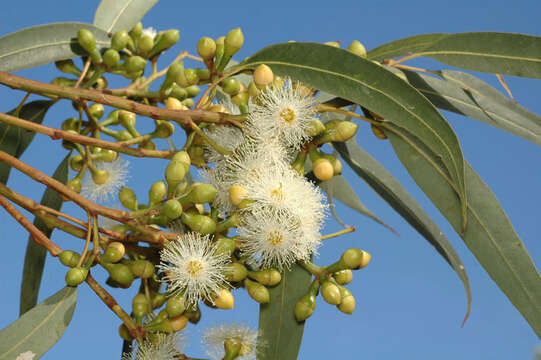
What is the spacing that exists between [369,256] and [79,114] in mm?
888

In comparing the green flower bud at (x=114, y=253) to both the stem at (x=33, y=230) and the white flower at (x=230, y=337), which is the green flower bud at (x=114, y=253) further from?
the white flower at (x=230, y=337)

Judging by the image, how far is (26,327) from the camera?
1422 millimetres

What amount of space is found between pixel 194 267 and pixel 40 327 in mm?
419

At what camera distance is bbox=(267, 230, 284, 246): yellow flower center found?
128cm

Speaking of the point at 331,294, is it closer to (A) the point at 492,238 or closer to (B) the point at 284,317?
(B) the point at 284,317

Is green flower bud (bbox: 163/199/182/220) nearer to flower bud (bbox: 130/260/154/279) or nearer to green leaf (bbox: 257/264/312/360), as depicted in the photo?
flower bud (bbox: 130/260/154/279)

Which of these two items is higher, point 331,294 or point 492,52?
point 492,52

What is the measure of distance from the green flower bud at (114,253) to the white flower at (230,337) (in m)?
0.31

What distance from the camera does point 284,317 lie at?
4.70 ft

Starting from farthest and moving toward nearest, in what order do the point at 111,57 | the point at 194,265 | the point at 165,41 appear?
the point at 165,41 → the point at 111,57 → the point at 194,265

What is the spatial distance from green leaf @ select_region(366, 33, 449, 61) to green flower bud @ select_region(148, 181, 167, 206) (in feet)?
1.88

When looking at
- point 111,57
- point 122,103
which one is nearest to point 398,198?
point 122,103

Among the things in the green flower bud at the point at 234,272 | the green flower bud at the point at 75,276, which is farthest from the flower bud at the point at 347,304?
the green flower bud at the point at 75,276

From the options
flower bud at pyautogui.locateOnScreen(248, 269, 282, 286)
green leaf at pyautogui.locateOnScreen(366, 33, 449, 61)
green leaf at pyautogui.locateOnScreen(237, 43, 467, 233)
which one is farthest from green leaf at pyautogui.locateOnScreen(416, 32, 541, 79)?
flower bud at pyautogui.locateOnScreen(248, 269, 282, 286)
